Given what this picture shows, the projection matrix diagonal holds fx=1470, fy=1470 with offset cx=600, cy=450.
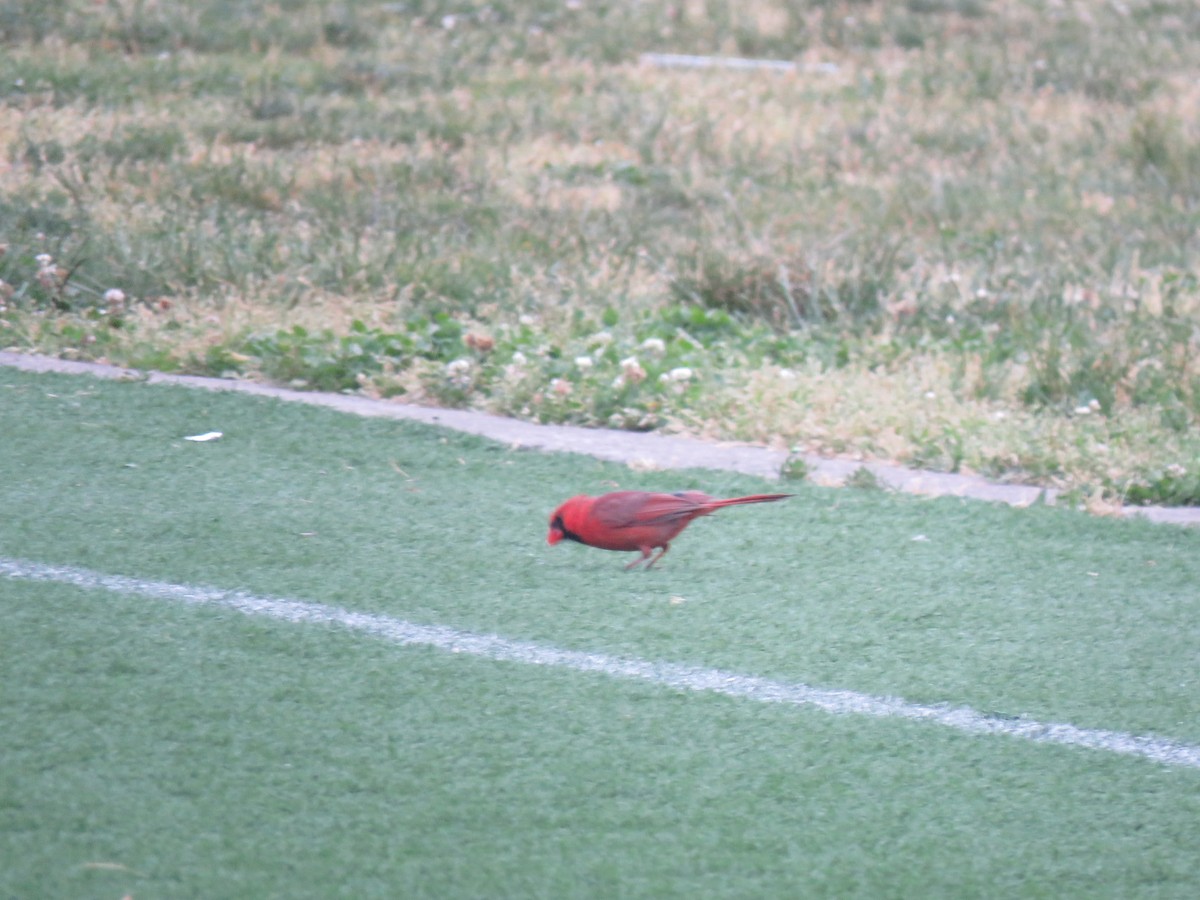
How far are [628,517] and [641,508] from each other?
44 millimetres

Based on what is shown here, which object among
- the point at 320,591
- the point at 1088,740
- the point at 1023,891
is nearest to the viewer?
the point at 1023,891

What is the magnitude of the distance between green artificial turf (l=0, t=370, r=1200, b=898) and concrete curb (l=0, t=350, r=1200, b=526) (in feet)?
0.62

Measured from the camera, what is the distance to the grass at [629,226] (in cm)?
602

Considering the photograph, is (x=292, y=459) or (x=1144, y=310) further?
(x=1144, y=310)

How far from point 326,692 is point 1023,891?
1561mm

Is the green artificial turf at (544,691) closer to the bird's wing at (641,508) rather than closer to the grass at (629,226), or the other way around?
the bird's wing at (641,508)

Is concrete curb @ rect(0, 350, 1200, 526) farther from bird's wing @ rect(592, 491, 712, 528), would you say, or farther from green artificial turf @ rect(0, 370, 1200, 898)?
bird's wing @ rect(592, 491, 712, 528)

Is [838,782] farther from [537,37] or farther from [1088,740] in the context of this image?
[537,37]

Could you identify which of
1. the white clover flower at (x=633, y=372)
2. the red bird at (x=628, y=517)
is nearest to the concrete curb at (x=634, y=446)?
the white clover flower at (x=633, y=372)

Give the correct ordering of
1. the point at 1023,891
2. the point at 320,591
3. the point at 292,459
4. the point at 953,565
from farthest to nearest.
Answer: the point at 292,459 → the point at 953,565 → the point at 320,591 → the point at 1023,891

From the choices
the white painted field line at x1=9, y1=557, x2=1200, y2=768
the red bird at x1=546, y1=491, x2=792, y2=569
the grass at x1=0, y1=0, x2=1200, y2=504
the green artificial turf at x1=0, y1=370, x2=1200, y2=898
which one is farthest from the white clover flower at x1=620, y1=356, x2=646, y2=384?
the white painted field line at x1=9, y1=557, x2=1200, y2=768

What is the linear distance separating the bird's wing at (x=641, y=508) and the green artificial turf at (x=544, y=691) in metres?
0.22

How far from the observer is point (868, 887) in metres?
2.62

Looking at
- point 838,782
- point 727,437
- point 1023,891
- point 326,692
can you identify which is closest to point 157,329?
point 727,437
